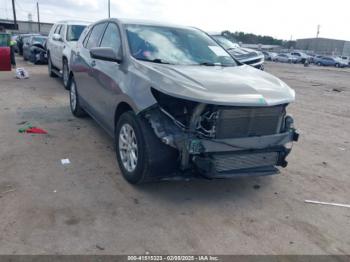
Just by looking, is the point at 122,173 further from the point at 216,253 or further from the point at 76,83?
the point at 76,83

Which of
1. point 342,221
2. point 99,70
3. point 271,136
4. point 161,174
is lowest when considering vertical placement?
point 342,221

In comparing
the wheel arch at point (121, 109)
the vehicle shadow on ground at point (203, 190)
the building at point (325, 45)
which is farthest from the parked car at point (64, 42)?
the building at point (325, 45)

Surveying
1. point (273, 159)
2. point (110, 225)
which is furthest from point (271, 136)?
point (110, 225)

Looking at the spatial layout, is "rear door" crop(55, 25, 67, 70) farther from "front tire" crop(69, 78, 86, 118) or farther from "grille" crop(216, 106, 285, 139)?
"grille" crop(216, 106, 285, 139)

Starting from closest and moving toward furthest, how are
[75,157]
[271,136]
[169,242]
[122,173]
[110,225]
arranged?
[169,242], [110,225], [271,136], [122,173], [75,157]

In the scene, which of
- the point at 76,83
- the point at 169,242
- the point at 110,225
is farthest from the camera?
the point at 76,83

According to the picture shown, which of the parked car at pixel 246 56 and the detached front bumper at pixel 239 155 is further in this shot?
the parked car at pixel 246 56

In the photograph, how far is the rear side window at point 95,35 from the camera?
5.44 m

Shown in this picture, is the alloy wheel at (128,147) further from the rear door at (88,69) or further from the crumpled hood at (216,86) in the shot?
the rear door at (88,69)

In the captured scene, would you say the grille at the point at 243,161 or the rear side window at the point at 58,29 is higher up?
the rear side window at the point at 58,29

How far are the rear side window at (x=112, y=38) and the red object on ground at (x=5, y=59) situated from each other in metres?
9.79

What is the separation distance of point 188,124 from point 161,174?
610 millimetres

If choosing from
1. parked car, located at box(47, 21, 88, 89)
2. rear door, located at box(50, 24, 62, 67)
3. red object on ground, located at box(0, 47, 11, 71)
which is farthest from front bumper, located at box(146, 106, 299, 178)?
red object on ground, located at box(0, 47, 11, 71)

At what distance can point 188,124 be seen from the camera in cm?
352
